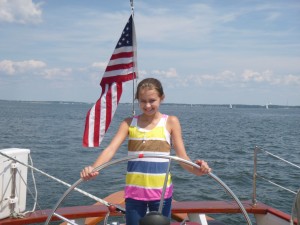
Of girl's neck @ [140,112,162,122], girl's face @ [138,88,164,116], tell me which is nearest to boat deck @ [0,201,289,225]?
girl's neck @ [140,112,162,122]

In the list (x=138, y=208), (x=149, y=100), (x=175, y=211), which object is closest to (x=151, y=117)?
(x=149, y=100)

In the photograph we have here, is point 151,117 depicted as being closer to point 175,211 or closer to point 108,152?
point 108,152

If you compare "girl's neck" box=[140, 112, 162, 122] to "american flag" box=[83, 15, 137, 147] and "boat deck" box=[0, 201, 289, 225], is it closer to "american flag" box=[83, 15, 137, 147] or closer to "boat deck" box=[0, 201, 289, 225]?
"american flag" box=[83, 15, 137, 147]

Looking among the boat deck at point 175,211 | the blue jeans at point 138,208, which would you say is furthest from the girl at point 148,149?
the boat deck at point 175,211

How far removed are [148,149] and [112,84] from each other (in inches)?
68.3

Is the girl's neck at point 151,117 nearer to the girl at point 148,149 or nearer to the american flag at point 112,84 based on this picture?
the girl at point 148,149

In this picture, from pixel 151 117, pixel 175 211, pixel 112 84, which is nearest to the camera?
pixel 151 117

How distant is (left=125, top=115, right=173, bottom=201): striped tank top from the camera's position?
2.87 m

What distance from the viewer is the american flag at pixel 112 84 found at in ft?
14.1

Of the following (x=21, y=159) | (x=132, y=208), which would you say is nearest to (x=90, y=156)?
(x=21, y=159)

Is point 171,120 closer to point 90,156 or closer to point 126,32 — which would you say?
point 126,32

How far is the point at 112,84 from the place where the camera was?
449cm

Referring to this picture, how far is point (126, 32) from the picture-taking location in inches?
183

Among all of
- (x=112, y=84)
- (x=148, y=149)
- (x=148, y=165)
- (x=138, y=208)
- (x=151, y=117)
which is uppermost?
(x=112, y=84)
